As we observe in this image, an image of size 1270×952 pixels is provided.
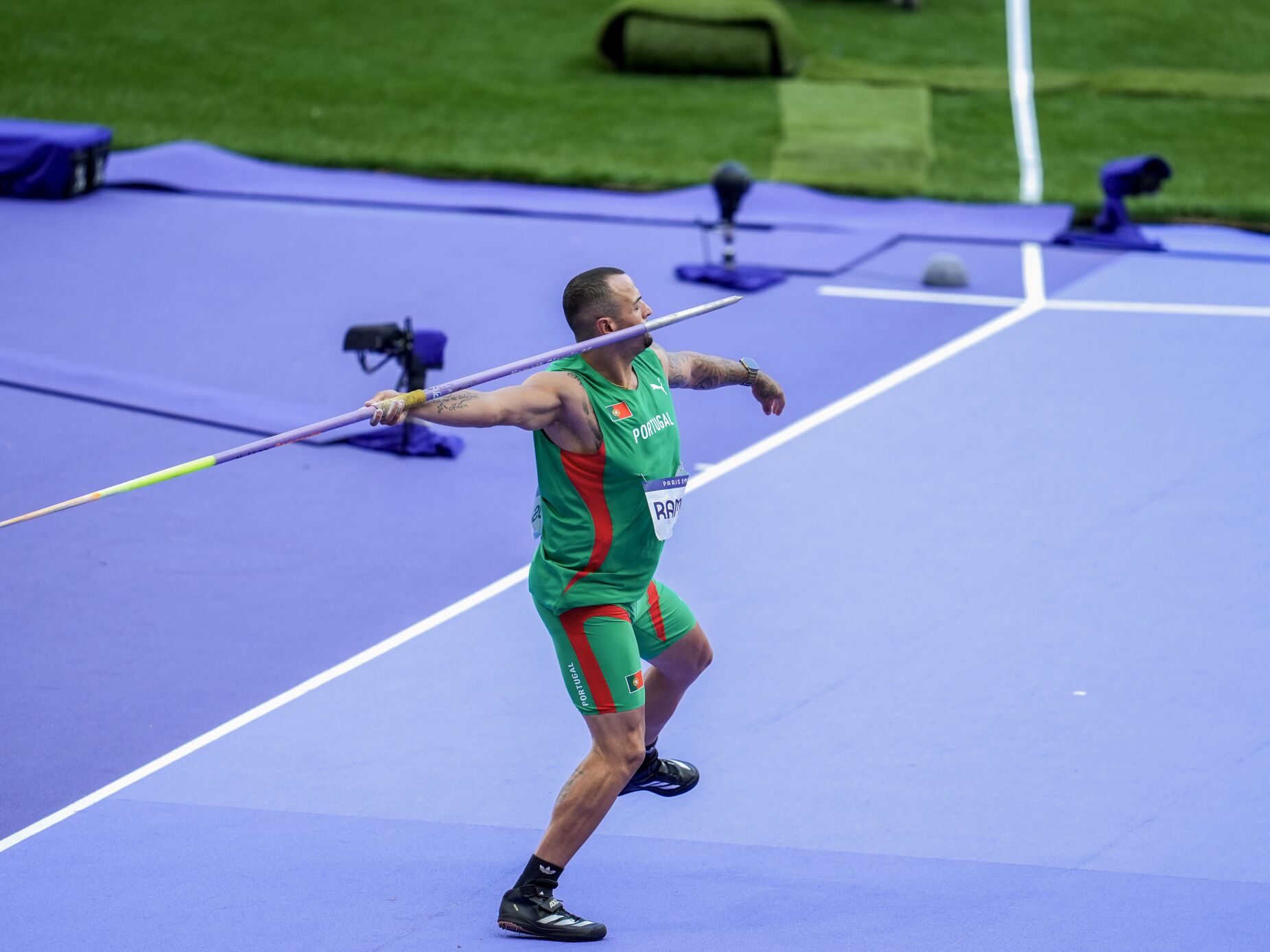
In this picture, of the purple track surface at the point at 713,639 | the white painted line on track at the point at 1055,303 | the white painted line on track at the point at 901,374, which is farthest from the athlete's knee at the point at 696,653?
the white painted line on track at the point at 1055,303

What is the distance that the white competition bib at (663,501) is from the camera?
4.89 metres

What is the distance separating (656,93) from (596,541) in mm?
14081

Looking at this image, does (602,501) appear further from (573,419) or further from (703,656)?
(703,656)

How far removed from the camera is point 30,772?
19.2 ft

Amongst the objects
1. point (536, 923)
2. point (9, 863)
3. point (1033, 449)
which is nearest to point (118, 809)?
point (9, 863)

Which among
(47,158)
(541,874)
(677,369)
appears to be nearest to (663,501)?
(677,369)

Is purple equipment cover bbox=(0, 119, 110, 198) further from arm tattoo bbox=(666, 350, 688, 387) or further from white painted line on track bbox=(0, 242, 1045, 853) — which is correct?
arm tattoo bbox=(666, 350, 688, 387)

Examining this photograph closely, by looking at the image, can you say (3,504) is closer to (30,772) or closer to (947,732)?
(30,772)

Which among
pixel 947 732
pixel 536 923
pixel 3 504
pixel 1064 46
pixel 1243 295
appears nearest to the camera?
pixel 536 923

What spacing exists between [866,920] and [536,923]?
1056mm

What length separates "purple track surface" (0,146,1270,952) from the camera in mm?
5148

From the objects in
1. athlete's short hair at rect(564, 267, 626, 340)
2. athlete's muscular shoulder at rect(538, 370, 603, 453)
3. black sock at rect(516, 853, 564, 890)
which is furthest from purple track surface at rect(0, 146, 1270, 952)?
athlete's short hair at rect(564, 267, 626, 340)

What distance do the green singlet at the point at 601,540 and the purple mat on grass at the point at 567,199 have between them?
9095mm

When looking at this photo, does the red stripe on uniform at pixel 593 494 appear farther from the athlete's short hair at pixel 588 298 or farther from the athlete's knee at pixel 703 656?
the athlete's knee at pixel 703 656
